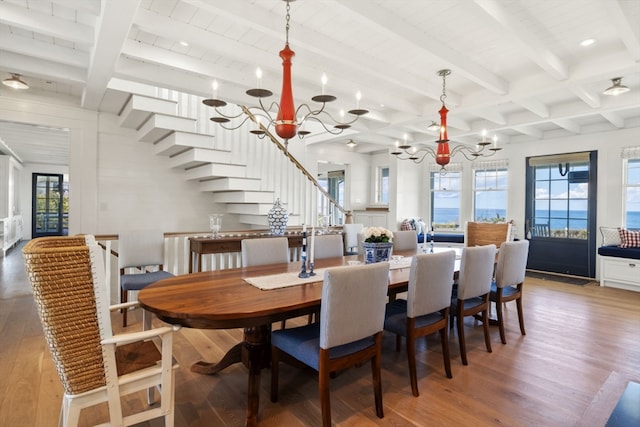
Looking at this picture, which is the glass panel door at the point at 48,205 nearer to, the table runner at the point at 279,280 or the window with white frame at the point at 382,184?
the window with white frame at the point at 382,184

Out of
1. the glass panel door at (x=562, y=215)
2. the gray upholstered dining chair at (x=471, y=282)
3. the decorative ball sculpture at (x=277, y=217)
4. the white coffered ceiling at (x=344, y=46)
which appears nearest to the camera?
the white coffered ceiling at (x=344, y=46)

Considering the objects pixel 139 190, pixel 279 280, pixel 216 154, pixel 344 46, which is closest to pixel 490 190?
pixel 344 46

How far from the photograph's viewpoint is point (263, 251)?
117 inches

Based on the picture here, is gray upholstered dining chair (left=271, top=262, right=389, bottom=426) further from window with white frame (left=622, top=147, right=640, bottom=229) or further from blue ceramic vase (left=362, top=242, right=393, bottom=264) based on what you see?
window with white frame (left=622, top=147, right=640, bottom=229)

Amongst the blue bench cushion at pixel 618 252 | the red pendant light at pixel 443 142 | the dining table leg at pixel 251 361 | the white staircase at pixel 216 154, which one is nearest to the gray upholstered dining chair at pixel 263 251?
the dining table leg at pixel 251 361

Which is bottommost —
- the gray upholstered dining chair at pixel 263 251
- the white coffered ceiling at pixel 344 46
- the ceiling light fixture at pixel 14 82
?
the gray upholstered dining chair at pixel 263 251

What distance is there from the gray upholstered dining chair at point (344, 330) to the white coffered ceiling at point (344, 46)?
5.65 ft

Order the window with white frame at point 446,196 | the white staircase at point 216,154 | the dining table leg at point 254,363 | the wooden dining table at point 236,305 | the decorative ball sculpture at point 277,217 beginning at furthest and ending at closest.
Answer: the window with white frame at point 446,196, the decorative ball sculpture at point 277,217, the white staircase at point 216,154, the dining table leg at point 254,363, the wooden dining table at point 236,305

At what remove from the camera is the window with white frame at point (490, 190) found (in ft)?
22.5

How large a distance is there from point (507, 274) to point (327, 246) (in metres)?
1.65

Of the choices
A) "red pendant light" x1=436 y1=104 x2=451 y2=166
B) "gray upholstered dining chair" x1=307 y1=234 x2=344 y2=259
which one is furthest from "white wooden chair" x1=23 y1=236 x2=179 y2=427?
"red pendant light" x1=436 y1=104 x2=451 y2=166

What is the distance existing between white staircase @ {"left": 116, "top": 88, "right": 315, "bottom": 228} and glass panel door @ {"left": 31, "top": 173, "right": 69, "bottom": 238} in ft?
28.5

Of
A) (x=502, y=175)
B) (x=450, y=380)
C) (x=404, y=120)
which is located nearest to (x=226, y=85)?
(x=404, y=120)

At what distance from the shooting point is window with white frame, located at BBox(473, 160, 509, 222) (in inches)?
269
